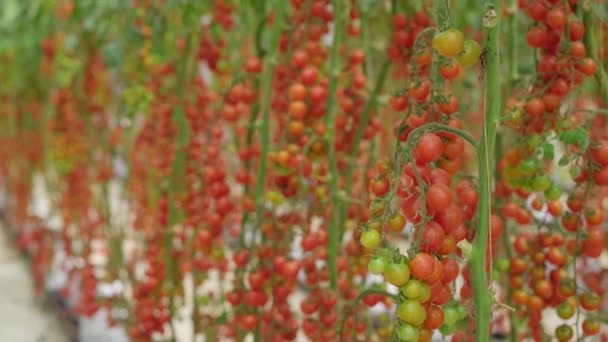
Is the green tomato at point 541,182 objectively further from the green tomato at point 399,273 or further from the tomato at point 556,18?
the green tomato at point 399,273

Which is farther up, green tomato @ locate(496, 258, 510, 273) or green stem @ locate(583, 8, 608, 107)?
green stem @ locate(583, 8, 608, 107)

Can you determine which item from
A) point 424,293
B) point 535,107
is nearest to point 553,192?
point 535,107

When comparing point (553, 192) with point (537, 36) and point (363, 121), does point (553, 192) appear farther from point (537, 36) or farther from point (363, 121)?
point (363, 121)

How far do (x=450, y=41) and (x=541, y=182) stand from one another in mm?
269

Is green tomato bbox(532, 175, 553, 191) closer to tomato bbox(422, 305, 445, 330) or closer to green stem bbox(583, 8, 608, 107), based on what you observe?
green stem bbox(583, 8, 608, 107)

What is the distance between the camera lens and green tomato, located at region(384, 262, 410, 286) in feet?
1.71

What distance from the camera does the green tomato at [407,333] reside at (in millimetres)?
528

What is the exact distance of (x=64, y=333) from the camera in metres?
2.18

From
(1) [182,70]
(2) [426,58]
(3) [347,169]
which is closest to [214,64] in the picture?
(1) [182,70]

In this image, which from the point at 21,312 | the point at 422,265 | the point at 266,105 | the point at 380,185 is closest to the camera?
the point at 422,265

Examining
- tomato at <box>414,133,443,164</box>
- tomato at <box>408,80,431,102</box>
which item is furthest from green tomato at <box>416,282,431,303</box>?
tomato at <box>408,80,431,102</box>

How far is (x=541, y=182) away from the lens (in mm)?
737

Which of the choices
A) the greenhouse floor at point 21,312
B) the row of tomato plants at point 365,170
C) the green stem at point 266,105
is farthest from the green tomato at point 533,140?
the greenhouse floor at point 21,312

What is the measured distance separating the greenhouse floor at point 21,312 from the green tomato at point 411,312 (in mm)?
1537
